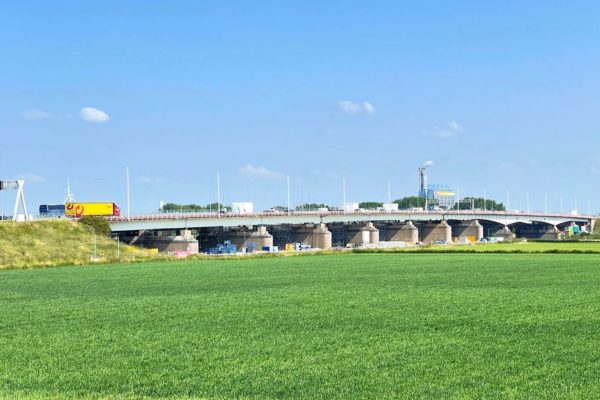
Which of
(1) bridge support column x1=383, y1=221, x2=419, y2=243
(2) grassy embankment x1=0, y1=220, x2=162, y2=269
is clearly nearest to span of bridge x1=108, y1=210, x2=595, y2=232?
(1) bridge support column x1=383, y1=221, x2=419, y2=243

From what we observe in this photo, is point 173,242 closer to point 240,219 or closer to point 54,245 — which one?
point 240,219

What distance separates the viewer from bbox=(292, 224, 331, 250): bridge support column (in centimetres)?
16723

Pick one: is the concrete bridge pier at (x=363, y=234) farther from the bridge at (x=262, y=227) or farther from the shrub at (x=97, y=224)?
the shrub at (x=97, y=224)

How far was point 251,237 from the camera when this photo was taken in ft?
512

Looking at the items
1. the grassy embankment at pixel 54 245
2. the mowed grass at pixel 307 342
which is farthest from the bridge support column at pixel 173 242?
the mowed grass at pixel 307 342

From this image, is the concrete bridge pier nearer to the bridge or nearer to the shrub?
the bridge

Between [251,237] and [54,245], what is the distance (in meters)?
61.9

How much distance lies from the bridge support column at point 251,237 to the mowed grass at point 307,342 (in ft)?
359

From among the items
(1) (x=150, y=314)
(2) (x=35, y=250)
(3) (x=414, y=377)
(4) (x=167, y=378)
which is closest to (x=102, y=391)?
(4) (x=167, y=378)

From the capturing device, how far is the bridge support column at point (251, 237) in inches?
6058

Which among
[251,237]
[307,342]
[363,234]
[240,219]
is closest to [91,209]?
[240,219]

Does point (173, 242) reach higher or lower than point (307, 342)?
higher

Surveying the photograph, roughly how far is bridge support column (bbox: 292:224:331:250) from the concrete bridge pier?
1722cm

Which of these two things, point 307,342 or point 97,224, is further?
point 97,224
